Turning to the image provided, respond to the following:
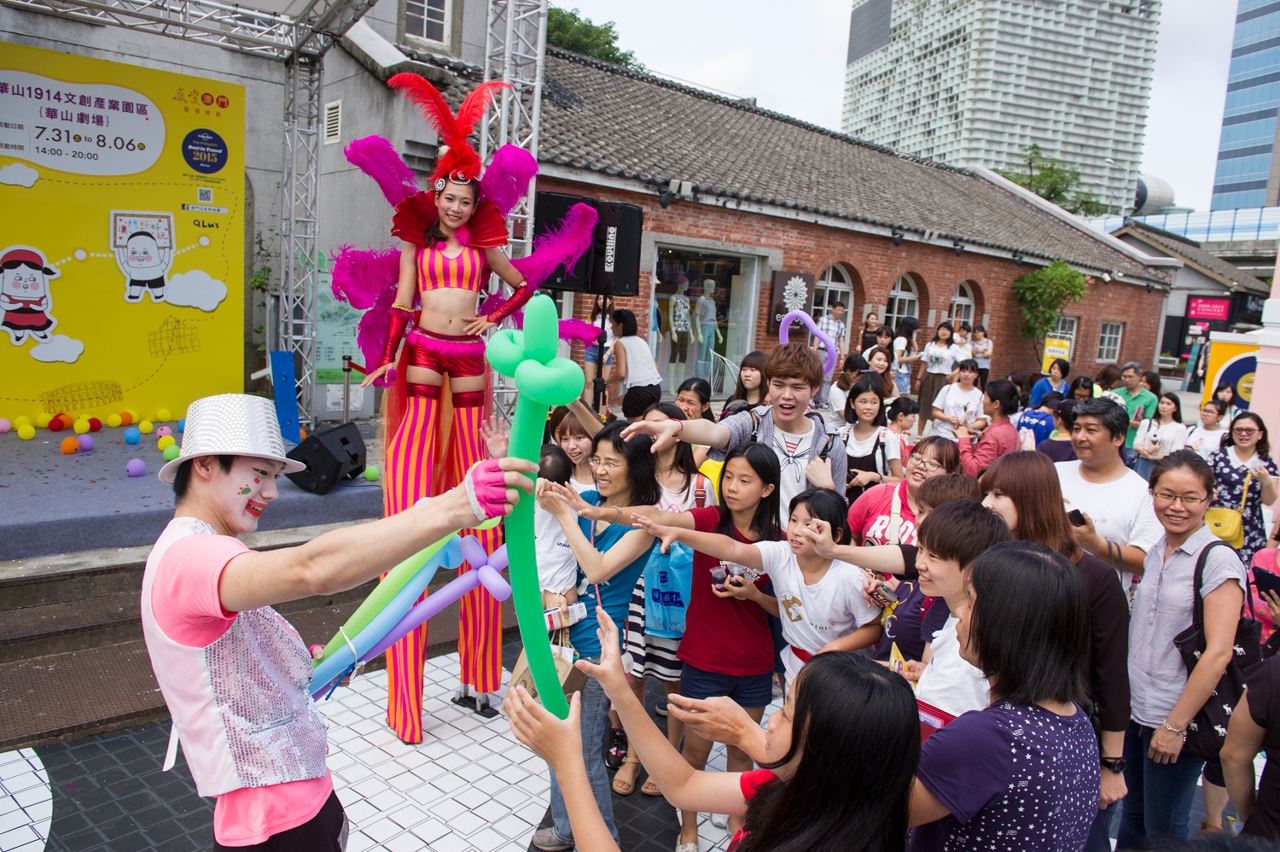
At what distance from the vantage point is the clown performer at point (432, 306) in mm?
3467

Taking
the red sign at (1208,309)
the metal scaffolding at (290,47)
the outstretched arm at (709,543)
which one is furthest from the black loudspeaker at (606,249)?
the red sign at (1208,309)

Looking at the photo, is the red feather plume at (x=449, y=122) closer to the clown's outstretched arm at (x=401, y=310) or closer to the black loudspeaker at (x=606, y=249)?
the clown's outstretched arm at (x=401, y=310)

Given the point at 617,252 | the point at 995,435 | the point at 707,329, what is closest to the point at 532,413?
the point at 995,435

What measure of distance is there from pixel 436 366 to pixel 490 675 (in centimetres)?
149

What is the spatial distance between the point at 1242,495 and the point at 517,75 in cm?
581

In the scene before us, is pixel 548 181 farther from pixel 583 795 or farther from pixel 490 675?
pixel 583 795

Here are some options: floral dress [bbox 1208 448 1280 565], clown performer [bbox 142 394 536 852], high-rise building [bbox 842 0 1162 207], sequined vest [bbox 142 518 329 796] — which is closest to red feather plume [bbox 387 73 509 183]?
clown performer [bbox 142 394 536 852]

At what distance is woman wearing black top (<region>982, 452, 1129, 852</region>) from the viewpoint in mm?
2166

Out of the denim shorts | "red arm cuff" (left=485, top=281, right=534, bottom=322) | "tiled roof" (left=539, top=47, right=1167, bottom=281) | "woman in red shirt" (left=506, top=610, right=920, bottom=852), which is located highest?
"tiled roof" (left=539, top=47, right=1167, bottom=281)

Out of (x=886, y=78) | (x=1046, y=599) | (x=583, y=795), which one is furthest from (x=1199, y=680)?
(x=886, y=78)

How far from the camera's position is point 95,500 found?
495cm

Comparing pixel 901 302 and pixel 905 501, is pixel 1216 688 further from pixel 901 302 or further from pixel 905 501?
pixel 901 302

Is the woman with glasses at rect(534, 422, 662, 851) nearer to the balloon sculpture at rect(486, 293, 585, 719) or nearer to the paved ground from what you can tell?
the paved ground

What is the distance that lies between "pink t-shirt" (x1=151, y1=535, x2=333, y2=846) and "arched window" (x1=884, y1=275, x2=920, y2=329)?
1432 cm
